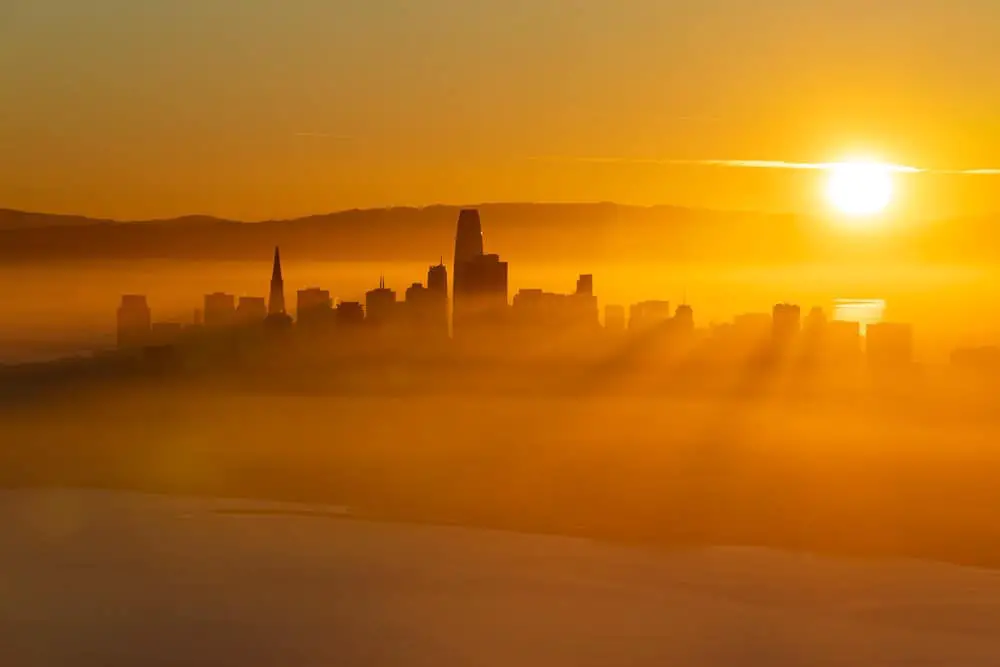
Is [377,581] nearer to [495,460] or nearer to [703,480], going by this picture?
[703,480]

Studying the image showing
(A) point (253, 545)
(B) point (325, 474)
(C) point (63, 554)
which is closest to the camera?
(C) point (63, 554)

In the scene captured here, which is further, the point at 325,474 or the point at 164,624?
the point at 325,474

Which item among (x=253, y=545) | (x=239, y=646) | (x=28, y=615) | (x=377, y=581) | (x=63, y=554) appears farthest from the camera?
(x=253, y=545)

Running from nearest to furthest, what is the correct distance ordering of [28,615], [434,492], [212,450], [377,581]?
[28,615]
[377,581]
[434,492]
[212,450]

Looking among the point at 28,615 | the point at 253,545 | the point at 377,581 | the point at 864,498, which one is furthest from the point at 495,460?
the point at 28,615

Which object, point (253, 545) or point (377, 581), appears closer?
point (377, 581)

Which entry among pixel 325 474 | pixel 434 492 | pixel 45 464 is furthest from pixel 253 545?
pixel 45 464

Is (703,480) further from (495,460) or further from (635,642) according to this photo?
(635,642)

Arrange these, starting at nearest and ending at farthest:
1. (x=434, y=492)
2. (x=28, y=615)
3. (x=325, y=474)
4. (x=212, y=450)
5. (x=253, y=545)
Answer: (x=28, y=615) < (x=253, y=545) < (x=434, y=492) < (x=325, y=474) < (x=212, y=450)
